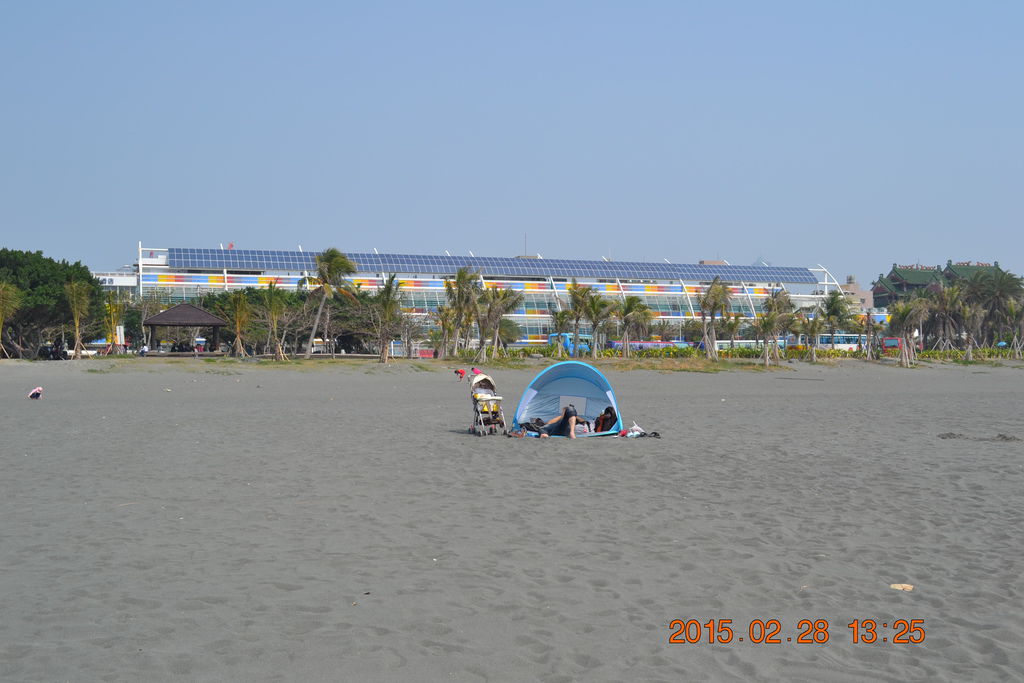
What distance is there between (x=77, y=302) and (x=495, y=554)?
1992 inches

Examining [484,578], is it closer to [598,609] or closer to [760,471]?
[598,609]

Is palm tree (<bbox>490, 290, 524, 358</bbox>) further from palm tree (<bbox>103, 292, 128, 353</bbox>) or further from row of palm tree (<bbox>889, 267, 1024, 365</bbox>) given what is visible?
row of palm tree (<bbox>889, 267, 1024, 365</bbox>)

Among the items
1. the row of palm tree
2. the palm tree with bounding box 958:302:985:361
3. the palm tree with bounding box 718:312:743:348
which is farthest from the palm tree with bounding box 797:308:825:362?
the palm tree with bounding box 958:302:985:361

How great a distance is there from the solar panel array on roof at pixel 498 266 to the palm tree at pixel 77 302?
27135 millimetres

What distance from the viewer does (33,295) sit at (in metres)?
50.5

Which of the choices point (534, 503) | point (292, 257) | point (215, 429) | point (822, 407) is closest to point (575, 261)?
point (292, 257)

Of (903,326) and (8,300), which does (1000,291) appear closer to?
(903,326)

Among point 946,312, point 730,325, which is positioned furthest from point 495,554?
point 946,312

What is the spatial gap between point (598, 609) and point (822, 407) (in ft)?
63.8

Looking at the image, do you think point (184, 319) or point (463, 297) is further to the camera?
point (463, 297)

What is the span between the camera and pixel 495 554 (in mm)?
7199

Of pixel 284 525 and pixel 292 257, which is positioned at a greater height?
pixel 292 257

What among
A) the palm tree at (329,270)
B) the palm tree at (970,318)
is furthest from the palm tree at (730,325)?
the palm tree at (329,270)

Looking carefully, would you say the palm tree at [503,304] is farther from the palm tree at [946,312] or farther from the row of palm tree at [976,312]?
the palm tree at [946,312]
